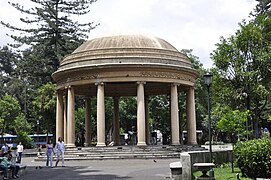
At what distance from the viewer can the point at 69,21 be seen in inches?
2399

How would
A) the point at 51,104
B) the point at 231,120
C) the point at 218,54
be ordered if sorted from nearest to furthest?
the point at 231,120, the point at 218,54, the point at 51,104

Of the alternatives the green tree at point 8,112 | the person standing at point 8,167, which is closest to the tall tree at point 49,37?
the green tree at point 8,112

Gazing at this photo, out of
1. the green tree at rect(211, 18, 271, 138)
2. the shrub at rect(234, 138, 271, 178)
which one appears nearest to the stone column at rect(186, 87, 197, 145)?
the green tree at rect(211, 18, 271, 138)

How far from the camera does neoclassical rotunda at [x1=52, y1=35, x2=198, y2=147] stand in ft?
108

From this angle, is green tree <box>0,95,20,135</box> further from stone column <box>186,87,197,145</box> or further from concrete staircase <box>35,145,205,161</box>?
stone column <box>186,87,197,145</box>

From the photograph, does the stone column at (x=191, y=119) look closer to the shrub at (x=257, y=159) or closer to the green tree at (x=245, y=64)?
the green tree at (x=245, y=64)

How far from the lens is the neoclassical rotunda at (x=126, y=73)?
108 feet

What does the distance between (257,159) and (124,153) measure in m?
16.6

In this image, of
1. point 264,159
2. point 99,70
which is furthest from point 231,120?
point 99,70

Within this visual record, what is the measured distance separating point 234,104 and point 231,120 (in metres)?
16.0

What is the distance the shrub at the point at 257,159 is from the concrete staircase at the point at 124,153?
14450mm

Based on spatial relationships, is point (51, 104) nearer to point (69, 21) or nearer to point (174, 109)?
point (69, 21)

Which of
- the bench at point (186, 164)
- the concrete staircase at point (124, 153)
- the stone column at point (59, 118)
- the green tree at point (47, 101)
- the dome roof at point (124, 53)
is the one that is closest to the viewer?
the bench at point (186, 164)

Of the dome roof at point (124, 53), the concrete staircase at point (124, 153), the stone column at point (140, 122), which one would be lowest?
the concrete staircase at point (124, 153)
